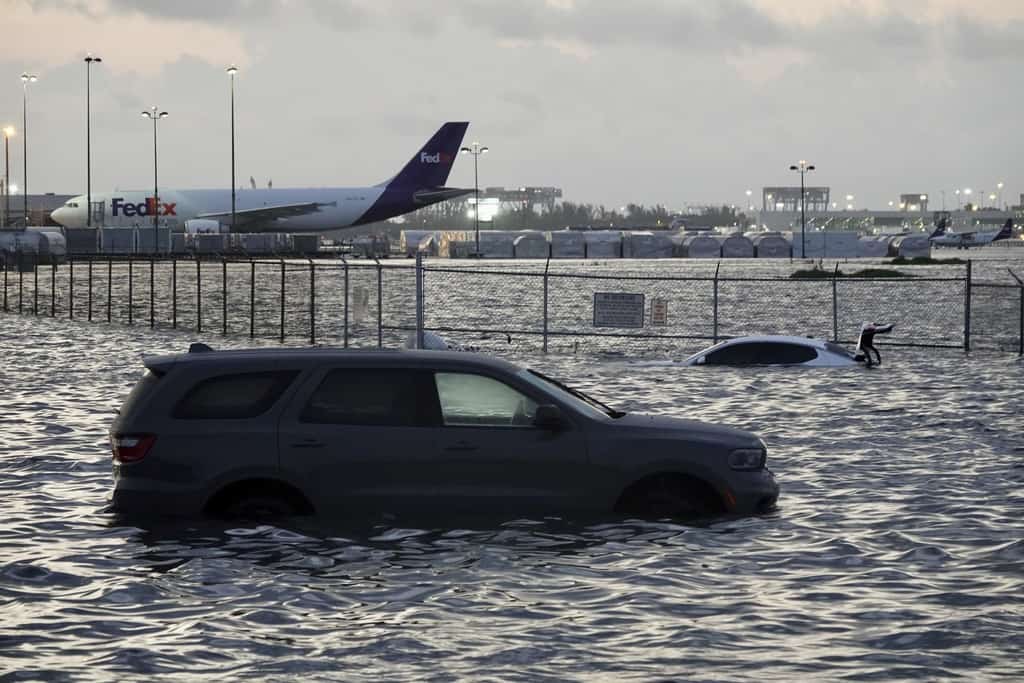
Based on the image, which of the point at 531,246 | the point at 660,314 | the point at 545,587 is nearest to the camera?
the point at 545,587

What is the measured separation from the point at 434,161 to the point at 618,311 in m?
86.7

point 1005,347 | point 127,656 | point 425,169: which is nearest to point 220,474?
point 127,656

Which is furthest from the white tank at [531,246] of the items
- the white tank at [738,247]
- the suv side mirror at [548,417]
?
the suv side mirror at [548,417]

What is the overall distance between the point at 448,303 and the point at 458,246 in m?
78.2

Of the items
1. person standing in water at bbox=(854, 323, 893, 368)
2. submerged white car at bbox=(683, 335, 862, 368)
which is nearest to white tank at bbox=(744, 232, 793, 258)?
person standing in water at bbox=(854, 323, 893, 368)

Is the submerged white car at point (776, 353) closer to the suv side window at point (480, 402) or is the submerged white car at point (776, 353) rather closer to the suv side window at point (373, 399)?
the suv side window at point (480, 402)

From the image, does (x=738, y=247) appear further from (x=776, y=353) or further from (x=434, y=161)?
(x=776, y=353)

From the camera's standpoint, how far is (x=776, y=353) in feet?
91.2

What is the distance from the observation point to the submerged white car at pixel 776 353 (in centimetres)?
2783

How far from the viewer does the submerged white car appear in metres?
27.8

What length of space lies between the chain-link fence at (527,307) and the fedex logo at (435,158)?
28.4 metres

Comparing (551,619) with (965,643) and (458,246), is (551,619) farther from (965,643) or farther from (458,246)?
(458,246)

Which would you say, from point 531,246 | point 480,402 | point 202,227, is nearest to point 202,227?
point 202,227

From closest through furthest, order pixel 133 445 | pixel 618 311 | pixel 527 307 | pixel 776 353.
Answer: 1. pixel 133 445
2. pixel 776 353
3. pixel 618 311
4. pixel 527 307
